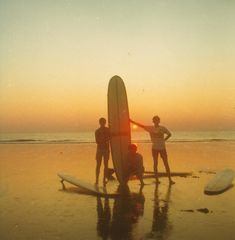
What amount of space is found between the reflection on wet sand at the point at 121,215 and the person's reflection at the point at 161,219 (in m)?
0.32

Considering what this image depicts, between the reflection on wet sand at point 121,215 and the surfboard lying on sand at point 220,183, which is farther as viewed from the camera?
the surfboard lying on sand at point 220,183

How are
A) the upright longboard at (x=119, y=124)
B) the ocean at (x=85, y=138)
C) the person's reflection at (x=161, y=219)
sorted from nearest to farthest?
the person's reflection at (x=161, y=219), the upright longboard at (x=119, y=124), the ocean at (x=85, y=138)

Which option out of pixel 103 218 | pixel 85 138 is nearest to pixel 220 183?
pixel 103 218

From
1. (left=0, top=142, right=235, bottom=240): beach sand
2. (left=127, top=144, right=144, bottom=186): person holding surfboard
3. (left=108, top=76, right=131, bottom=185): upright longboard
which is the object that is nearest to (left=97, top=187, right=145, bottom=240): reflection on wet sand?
(left=0, top=142, right=235, bottom=240): beach sand

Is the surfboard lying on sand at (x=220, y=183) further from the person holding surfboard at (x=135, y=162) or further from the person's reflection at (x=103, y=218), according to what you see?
the person's reflection at (x=103, y=218)

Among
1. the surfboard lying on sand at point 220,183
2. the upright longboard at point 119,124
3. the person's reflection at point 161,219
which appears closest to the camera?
the person's reflection at point 161,219

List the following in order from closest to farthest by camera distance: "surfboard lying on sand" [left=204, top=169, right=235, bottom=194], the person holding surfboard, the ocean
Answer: "surfboard lying on sand" [left=204, top=169, right=235, bottom=194] < the person holding surfboard < the ocean

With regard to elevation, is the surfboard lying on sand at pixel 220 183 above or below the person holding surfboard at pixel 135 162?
below

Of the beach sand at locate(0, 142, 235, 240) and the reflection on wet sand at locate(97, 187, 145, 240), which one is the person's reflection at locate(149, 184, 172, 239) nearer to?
the beach sand at locate(0, 142, 235, 240)

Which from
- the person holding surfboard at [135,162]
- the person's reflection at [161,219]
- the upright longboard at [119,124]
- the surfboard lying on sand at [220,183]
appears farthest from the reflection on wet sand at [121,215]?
the surfboard lying on sand at [220,183]

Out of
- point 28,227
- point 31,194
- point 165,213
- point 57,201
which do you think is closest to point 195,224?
point 165,213

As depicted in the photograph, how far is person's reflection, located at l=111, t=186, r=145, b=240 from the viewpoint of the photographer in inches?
248

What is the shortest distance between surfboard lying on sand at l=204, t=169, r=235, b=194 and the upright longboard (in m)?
2.33

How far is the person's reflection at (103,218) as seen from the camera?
6309 millimetres
